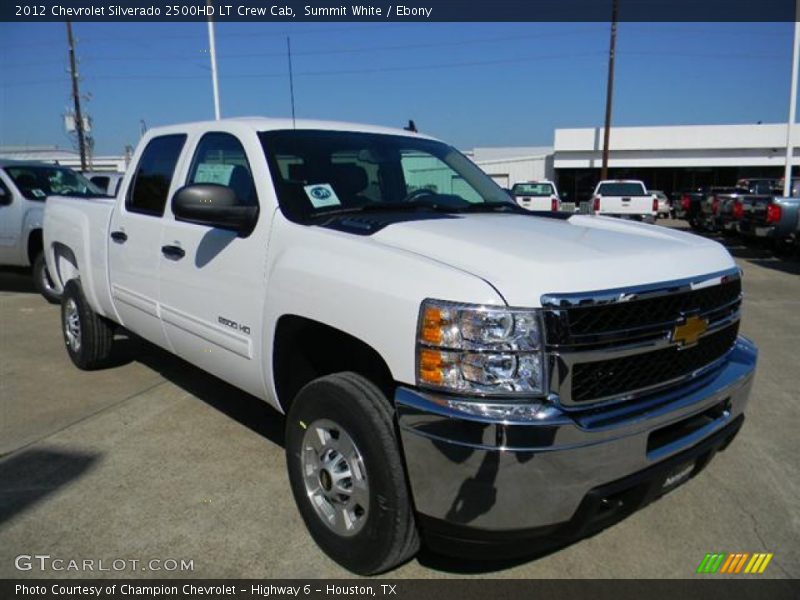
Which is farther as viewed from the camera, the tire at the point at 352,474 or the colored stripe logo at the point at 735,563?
the colored stripe logo at the point at 735,563

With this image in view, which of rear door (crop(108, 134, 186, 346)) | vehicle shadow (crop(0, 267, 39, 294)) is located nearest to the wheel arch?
vehicle shadow (crop(0, 267, 39, 294))

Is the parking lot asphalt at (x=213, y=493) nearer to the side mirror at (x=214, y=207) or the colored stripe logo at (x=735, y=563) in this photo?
the colored stripe logo at (x=735, y=563)

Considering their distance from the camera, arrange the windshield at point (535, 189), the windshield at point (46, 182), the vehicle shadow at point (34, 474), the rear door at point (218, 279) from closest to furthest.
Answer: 1. the rear door at point (218, 279)
2. the vehicle shadow at point (34, 474)
3. the windshield at point (46, 182)
4. the windshield at point (535, 189)

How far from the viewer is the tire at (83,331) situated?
5.25 meters

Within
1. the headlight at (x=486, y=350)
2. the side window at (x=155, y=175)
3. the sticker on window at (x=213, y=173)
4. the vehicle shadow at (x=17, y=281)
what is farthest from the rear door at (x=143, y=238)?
the vehicle shadow at (x=17, y=281)

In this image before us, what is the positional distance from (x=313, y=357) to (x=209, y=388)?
2.34 meters

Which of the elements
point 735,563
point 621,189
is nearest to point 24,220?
point 735,563

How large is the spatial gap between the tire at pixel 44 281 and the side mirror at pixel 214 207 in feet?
21.8

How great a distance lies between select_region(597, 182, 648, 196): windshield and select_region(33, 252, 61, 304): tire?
16982 millimetres

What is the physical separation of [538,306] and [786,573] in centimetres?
173

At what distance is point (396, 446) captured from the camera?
2.35 metres

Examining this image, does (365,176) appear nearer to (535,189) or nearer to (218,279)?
(218,279)
